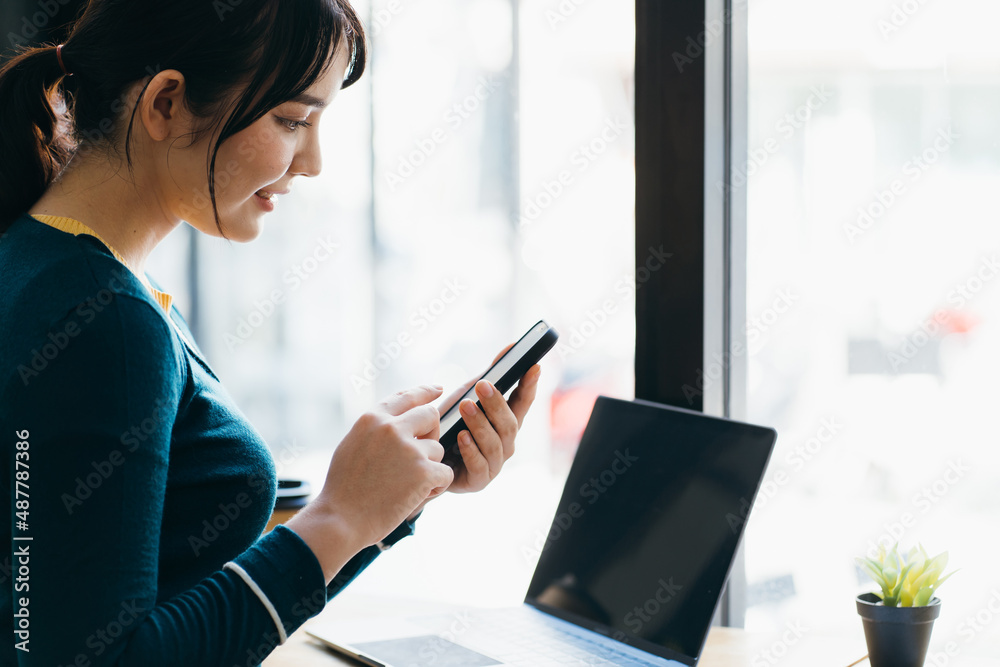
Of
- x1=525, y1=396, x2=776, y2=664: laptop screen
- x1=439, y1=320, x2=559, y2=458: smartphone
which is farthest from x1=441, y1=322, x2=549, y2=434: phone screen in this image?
x1=525, y1=396, x2=776, y2=664: laptop screen

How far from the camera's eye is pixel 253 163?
0.75m

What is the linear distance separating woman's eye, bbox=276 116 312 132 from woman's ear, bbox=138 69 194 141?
0.25ft

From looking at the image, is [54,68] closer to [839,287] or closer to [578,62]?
[839,287]

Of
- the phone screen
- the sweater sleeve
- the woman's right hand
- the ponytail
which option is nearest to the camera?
the sweater sleeve

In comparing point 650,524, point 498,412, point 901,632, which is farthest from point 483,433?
point 901,632

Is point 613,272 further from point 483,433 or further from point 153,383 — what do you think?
point 153,383

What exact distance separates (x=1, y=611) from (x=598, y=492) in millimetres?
638

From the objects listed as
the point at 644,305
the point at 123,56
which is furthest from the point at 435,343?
the point at 123,56

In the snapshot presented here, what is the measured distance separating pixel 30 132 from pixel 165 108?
17cm

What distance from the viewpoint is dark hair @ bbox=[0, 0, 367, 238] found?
2.29 ft

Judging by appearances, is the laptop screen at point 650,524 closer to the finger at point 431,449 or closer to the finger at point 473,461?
the finger at point 473,461

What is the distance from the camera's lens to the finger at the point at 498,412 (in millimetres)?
868

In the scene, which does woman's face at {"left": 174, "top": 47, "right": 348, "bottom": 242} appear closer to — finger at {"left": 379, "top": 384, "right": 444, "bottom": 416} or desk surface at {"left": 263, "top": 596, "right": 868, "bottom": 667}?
finger at {"left": 379, "top": 384, "right": 444, "bottom": 416}

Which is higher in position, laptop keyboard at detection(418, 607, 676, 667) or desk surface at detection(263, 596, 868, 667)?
laptop keyboard at detection(418, 607, 676, 667)
